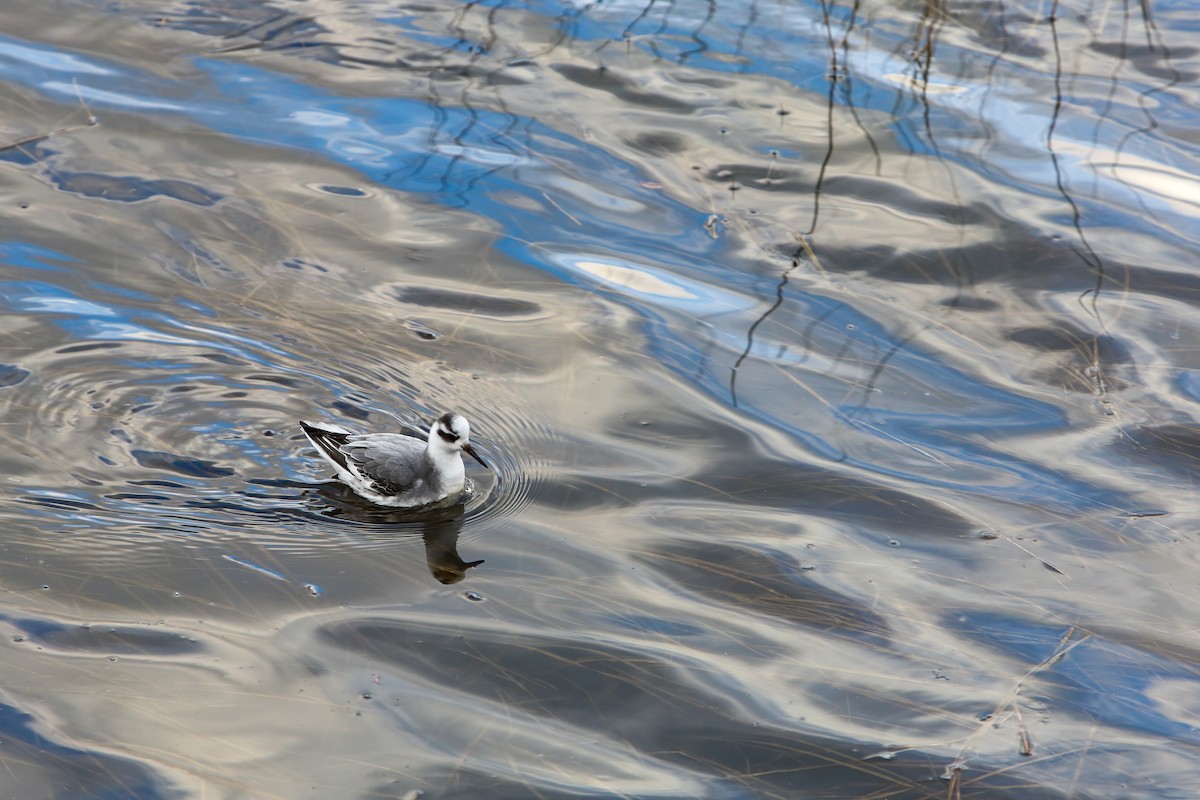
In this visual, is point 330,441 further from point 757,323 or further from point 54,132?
point 54,132

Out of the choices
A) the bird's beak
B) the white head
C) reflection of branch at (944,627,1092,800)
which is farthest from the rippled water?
the white head

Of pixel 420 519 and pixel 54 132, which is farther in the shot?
pixel 54 132

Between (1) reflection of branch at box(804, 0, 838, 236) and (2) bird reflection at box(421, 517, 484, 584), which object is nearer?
(2) bird reflection at box(421, 517, 484, 584)

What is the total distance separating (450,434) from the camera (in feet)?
21.3

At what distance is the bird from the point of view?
21.3ft

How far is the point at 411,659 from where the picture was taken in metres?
5.46

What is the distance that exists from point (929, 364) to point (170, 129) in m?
6.20

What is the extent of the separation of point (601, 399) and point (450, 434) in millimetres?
1251

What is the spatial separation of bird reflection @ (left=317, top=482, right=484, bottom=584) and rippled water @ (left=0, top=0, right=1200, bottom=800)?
0.18 ft

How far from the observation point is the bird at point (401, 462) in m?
6.48

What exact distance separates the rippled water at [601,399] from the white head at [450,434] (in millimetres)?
409

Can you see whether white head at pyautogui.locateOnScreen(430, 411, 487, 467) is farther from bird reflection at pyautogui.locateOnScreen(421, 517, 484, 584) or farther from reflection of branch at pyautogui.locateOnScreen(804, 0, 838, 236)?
reflection of branch at pyautogui.locateOnScreen(804, 0, 838, 236)

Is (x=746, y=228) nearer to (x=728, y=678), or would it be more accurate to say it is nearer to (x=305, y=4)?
(x=728, y=678)

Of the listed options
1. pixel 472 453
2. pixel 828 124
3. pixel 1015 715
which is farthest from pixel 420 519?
pixel 828 124
